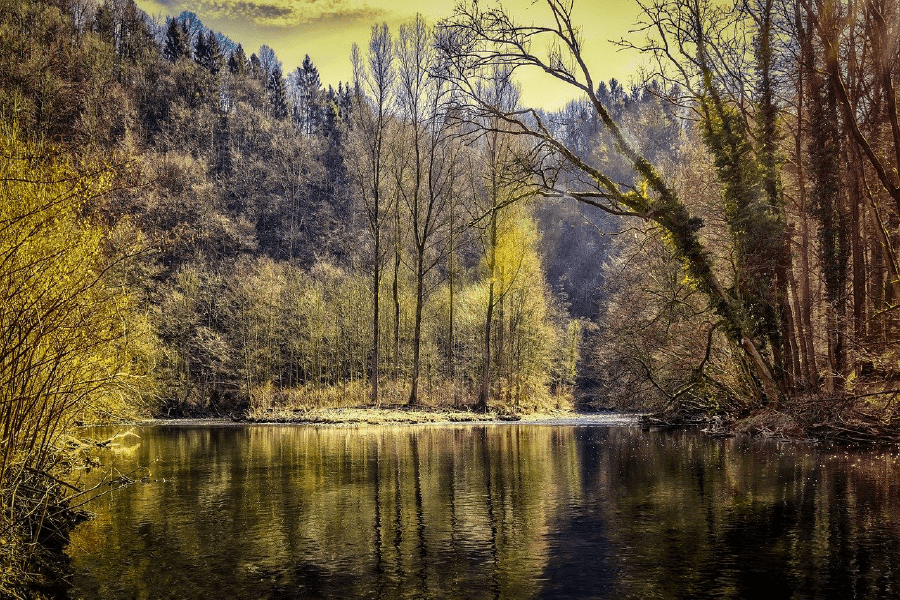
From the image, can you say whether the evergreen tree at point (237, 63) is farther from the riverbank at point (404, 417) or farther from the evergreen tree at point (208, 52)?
the riverbank at point (404, 417)

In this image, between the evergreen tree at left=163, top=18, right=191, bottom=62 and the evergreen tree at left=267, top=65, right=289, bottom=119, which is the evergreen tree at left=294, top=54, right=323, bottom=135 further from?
the evergreen tree at left=163, top=18, right=191, bottom=62

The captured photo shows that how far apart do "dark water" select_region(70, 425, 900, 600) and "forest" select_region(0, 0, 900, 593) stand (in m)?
1.70

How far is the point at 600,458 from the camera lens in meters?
18.7

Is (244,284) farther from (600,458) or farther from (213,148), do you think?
(600,458)

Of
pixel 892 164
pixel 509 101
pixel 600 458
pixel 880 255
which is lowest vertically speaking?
pixel 600 458

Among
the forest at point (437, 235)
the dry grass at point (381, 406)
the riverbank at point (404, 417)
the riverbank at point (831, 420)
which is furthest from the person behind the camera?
the dry grass at point (381, 406)

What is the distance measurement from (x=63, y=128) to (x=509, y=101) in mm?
48474

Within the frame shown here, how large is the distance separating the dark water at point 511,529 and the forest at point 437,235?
1.70 meters

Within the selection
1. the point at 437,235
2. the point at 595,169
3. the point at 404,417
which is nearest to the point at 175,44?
the point at 437,235

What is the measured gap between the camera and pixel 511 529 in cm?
1019

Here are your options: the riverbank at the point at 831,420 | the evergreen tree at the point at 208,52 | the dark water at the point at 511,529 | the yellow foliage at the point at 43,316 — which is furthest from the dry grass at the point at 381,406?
the evergreen tree at the point at 208,52

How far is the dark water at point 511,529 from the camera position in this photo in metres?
7.57

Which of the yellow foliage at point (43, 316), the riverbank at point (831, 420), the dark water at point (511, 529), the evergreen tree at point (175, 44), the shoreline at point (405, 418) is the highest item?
the evergreen tree at point (175, 44)

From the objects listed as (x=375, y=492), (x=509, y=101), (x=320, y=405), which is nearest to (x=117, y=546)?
(x=375, y=492)
